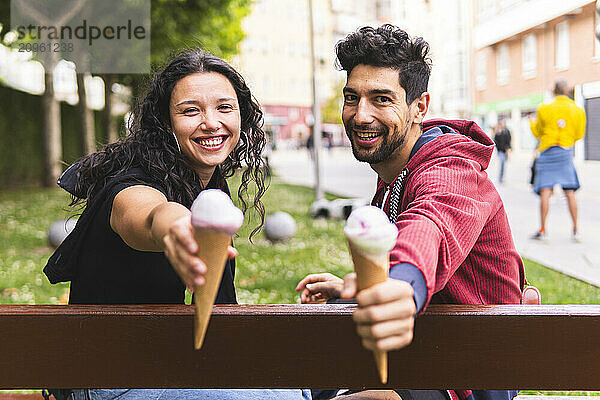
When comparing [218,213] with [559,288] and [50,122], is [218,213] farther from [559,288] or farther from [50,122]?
[50,122]

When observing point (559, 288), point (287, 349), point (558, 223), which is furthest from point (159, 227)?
point (558, 223)

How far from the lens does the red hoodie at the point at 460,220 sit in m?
1.44

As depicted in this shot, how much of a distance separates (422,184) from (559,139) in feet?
24.7

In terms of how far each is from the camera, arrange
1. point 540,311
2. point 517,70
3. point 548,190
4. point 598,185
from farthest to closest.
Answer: point 517,70 → point 598,185 → point 548,190 → point 540,311

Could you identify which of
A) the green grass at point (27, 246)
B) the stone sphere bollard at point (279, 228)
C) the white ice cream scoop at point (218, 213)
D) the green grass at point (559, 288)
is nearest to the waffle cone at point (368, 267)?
the white ice cream scoop at point (218, 213)

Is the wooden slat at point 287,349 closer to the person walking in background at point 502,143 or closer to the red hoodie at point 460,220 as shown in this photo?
the red hoodie at point 460,220

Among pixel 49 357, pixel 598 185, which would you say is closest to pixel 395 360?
pixel 49 357

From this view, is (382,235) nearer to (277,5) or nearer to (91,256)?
(91,256)

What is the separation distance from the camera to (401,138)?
7.01 feet

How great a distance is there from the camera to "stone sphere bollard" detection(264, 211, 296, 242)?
372 inches

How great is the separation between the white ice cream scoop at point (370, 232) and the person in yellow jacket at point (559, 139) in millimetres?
8153

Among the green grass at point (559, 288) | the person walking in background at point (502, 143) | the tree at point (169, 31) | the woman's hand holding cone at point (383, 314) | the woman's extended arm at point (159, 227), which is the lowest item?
the green grass at point (559, 288)

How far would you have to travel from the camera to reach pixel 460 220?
5.15ft

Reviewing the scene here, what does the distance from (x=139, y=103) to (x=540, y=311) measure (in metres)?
1.44
